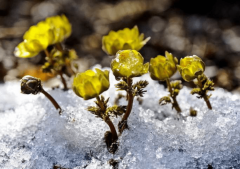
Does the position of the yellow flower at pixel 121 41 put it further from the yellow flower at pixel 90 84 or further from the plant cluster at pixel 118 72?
the yellow flower at pixel 90 84

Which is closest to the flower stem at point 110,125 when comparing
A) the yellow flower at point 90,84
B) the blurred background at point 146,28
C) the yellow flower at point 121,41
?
the yellow flower at point 90,84

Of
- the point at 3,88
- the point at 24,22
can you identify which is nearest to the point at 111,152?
the point at 3,88

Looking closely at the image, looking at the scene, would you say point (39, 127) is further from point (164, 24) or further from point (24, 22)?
point (24, 22)

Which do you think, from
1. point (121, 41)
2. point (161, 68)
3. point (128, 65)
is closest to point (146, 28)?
point (121, 41)

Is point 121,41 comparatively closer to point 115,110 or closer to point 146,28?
point 115,110

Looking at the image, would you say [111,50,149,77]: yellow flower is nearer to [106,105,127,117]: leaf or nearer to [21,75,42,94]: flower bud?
[106,105,127,117]: leaf
